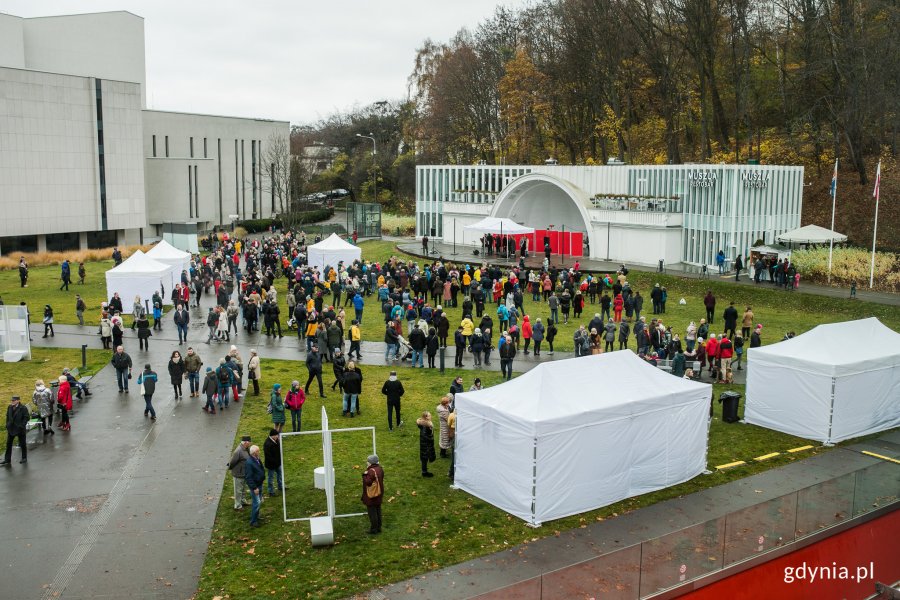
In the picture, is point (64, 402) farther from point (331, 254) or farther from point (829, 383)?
point (331, 254)

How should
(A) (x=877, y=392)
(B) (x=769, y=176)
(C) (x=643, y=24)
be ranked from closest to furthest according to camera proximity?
(A) (x=877, y=392), (B) (x=769, y=176), (C) (x=643, y=24)

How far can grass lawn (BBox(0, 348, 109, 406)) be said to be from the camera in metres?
20.2

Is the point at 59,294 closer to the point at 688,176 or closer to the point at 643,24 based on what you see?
the point at 688,176

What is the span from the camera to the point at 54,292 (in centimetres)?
3503

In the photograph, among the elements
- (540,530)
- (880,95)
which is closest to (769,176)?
(880,95)

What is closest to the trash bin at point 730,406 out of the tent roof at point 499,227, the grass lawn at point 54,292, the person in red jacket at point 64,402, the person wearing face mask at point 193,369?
the person wearing face mask at point 193,369

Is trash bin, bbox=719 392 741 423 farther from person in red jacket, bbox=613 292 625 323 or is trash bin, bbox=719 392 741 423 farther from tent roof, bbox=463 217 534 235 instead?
tent roof, bbox=463 217 534 235

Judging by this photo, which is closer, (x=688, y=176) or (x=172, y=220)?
(x=688, y=176)

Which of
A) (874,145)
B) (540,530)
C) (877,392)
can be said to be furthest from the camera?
(874,145)

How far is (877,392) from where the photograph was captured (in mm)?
16766

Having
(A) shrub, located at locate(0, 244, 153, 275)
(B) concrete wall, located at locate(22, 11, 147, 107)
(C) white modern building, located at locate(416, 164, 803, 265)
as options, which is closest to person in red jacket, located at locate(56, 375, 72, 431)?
(A) shrub, located at locate(0, 244, 153, 275)

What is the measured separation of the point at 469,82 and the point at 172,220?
26.5m

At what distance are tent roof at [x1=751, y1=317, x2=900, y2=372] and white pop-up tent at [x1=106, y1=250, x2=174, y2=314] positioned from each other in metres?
21.1

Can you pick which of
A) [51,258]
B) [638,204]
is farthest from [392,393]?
[51,258]
